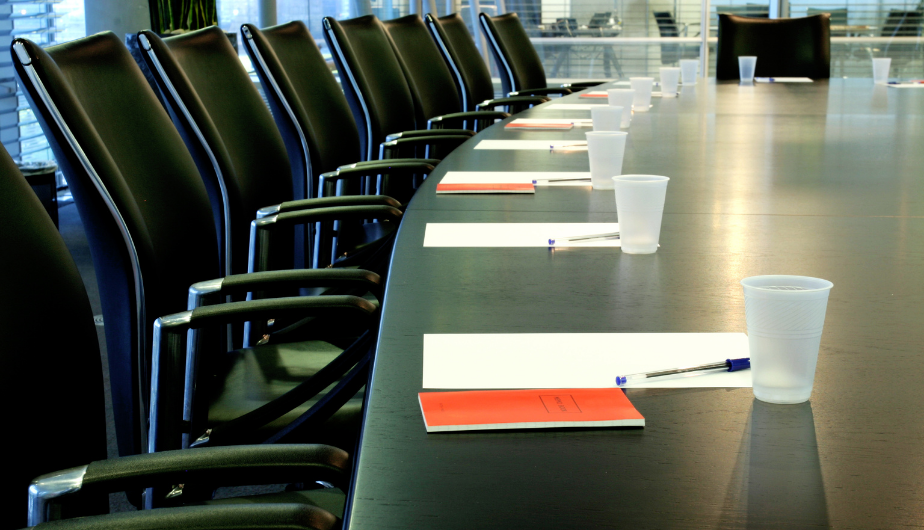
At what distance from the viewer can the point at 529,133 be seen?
9.25 feet

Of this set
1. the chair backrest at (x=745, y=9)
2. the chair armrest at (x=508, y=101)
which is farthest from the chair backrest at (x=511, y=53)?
the chair backrest at (x=745, y=9)

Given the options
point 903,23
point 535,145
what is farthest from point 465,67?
point 903,23

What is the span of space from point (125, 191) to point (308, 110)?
1352 mm

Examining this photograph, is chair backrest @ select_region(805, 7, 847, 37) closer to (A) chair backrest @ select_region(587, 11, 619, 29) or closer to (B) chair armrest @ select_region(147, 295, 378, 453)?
(A) chair backrest @ select_region(587, 11, 619, 29)

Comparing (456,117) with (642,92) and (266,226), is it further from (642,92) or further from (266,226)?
(266,226)

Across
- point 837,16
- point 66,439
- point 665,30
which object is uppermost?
point 837,16

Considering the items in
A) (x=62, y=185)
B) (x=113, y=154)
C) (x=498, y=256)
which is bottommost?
(x=62, y=185)

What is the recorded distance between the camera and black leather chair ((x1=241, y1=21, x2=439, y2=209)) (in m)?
2.35

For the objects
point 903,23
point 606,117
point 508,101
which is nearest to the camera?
point 606,117

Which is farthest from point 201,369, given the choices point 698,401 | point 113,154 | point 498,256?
point 698,401

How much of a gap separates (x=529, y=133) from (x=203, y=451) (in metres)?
2.10

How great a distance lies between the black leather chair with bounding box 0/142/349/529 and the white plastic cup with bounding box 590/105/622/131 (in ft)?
4.66

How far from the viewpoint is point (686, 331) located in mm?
960

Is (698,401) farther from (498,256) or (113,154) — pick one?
(113,154)
